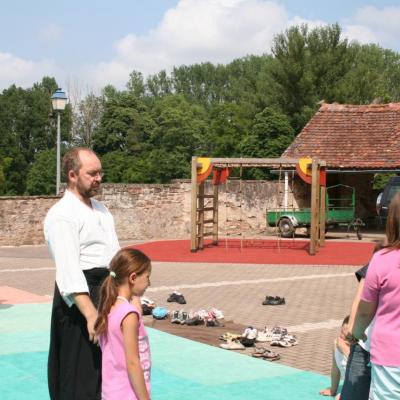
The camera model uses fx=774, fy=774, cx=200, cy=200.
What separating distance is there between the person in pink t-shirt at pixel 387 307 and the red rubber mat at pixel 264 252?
14519mm

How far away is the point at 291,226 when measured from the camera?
25.0 meters

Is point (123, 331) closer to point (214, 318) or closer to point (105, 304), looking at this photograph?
point (105, 304)

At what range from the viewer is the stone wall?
22.9 m

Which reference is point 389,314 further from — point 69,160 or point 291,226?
point 291,226

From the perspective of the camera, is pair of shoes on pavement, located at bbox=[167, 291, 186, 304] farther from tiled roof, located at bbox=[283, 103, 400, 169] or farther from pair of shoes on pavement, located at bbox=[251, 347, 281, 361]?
tiled roof, located at bbox=[283, 103, 400, 169]

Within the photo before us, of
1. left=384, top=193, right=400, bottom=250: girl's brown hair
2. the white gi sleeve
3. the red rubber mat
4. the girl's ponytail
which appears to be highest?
left=384, top=193, right=400, bottom=250: girl's brown hair

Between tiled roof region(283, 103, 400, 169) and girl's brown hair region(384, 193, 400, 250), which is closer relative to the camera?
girl's brown hair region(384, 193, 400, 250)

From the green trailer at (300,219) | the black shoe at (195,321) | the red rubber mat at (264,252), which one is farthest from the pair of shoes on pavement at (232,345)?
the green trailer at (300,219)

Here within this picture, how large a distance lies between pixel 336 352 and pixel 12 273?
441 inches

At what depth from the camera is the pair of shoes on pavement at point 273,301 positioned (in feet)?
37.6

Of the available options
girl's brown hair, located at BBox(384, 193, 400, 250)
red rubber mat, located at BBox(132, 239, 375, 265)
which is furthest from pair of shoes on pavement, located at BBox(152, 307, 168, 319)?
red rubber mat, located at BBox(132, 239, 375, 265)

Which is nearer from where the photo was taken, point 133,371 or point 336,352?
point 133,371

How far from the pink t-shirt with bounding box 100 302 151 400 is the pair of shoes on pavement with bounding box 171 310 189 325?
19.1ft

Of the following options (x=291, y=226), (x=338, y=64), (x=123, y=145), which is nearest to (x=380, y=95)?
(x=338, y=64)
